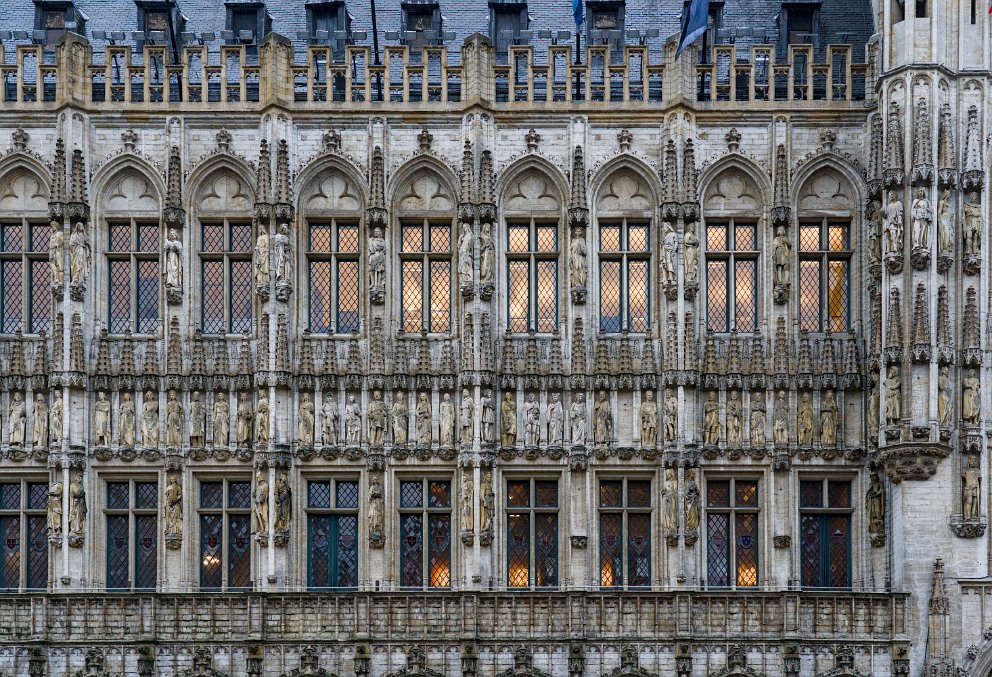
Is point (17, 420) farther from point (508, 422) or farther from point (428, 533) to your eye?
point (508, 422)

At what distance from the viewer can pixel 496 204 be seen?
44469mm

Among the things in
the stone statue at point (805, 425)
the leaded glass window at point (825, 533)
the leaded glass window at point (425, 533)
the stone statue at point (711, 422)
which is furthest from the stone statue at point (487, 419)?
the leaded glass window at point (825, 533)

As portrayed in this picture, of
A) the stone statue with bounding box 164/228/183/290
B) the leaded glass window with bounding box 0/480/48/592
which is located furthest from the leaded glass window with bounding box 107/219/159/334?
the leaded glass window with bounding box 0/480/48/592

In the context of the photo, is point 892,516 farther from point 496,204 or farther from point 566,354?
point 496,204

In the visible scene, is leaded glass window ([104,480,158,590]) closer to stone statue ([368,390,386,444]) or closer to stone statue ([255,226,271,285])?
stone statue ([368,390,386,444])

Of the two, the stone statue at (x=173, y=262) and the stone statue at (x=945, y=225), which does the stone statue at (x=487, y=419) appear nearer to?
the stone statue at (x=173, y=262)

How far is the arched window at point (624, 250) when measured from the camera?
44.4m

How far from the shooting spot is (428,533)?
43.7 metres

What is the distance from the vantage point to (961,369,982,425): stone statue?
1646 inches

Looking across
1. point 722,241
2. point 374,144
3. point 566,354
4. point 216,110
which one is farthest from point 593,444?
point 216,110

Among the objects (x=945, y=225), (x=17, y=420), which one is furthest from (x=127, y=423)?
(x=945, y=225)

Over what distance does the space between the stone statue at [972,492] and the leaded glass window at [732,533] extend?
4979mm

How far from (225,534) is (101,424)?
156 inches

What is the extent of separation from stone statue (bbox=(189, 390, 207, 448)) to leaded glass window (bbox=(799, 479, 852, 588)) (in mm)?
14413
